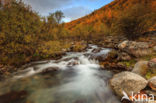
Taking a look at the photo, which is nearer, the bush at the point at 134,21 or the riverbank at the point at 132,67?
the riverbank at the point at 132,67

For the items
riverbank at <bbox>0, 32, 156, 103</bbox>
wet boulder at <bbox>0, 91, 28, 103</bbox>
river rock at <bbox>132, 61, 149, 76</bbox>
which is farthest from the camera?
river rock at <bbox>132, 61, 149, 76</bbox>

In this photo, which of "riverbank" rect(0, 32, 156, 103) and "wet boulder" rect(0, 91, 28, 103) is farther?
"wet boulder" rect(0, 91, 28, 103)

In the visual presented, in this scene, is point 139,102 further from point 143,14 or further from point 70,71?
point 143,14

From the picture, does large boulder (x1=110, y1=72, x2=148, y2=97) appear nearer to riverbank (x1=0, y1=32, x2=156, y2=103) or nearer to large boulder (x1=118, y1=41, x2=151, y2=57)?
riverbank (x1=0, y1=32, x2=156, y2=103)

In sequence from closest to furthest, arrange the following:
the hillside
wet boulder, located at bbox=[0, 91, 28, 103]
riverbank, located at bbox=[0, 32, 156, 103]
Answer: riverbank, located at bbox=[0, 32, 156, 103], wet boulder, located at bbox=[0, 91, 28, 103], the hillside

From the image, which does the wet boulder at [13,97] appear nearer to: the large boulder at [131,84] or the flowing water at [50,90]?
the flowing water at [50,90]

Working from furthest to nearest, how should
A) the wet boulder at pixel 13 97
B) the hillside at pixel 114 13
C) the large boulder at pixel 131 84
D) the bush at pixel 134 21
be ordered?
the hillside at pixel 114 13, the bush at pixel 134 21, the wet boulder at pixel 13 97, the large boulder at pixel 131 84

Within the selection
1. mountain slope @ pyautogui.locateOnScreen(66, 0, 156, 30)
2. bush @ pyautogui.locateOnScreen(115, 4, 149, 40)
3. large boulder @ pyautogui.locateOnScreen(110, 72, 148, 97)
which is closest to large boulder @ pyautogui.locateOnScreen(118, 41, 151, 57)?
large boulder @ pyautogui.locateOnScreen(110, 72, 148, 97)

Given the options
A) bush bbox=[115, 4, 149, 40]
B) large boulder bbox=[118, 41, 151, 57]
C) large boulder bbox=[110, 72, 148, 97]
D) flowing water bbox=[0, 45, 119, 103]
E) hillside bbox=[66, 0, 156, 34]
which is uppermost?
hillside bbox=[66, 0, 156, 34]

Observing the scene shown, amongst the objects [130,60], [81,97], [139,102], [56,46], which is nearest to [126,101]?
[139,102]

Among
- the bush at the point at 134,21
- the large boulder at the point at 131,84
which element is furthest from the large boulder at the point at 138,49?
the bush at the point at 134,21

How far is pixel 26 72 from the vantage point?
812 centimetres

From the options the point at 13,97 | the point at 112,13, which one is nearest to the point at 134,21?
the point at 13,97

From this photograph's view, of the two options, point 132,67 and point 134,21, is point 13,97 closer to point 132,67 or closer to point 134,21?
point 132,67
